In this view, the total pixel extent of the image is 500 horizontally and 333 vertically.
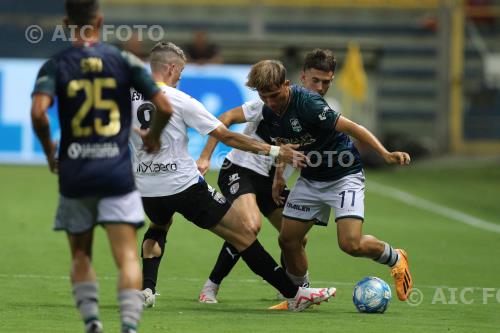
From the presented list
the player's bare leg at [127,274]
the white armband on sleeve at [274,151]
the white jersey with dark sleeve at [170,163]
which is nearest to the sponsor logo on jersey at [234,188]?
the white jersey with dark sleeve at [170,163]

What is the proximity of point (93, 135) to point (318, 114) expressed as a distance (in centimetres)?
272

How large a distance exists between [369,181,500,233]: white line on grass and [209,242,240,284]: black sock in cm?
735

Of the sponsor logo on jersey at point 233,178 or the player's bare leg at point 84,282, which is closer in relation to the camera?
the player's bare leg at point 84,282

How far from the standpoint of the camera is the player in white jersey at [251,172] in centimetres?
1026

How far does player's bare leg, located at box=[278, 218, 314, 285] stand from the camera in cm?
1001

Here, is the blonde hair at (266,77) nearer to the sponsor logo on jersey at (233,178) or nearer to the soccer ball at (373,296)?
the soccer ball at (373,296)

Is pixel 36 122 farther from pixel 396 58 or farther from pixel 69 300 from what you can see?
pixel 396 58

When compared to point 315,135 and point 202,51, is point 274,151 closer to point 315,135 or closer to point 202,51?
point 315,135

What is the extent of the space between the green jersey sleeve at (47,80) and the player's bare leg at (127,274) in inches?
32.8

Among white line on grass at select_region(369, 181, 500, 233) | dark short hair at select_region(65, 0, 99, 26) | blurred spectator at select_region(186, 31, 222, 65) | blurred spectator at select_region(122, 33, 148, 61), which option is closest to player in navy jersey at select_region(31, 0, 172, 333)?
dark short hair at select_region(65, 0, 99, 26)

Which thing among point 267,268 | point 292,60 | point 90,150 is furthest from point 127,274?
point 292,60

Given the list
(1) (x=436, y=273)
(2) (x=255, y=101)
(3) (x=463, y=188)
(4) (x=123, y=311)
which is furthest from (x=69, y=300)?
(3) (x=463, y=188)

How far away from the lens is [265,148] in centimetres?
873

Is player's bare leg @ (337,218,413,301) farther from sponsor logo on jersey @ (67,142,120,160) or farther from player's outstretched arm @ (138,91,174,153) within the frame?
sponsor logo on jersey @ (67,142,120,160)
